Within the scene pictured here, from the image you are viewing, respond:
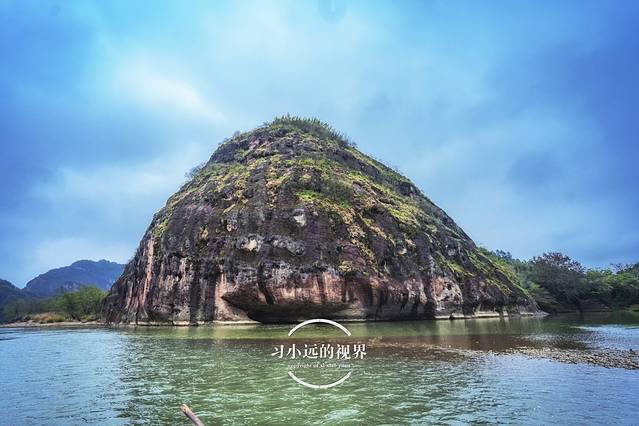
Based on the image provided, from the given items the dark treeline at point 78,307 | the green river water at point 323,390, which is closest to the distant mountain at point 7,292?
the dark treeline at point 78,307

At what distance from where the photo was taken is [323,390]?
12859mm

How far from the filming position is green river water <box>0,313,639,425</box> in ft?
33.4

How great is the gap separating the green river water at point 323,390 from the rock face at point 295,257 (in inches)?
909

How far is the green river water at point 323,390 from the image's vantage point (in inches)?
401

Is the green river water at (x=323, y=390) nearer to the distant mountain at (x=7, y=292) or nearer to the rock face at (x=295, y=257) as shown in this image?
the rock face at (x=295, y=257)

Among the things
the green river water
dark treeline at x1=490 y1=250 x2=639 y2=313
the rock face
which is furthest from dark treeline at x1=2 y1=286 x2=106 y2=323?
dark treeline at x1=490 y1=250 x2=639 y2=313

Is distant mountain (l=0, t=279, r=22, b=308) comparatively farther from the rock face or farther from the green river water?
the green river water

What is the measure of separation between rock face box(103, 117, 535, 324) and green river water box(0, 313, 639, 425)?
2308cm

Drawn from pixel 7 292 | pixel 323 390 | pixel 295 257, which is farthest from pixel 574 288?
pixel 7 292

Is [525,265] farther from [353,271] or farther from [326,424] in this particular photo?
[326,424]

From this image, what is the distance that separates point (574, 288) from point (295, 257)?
2477 inches

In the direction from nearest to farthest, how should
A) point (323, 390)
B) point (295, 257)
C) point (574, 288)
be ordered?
point (323, 390)
point (295, 257)
point (574, 288)

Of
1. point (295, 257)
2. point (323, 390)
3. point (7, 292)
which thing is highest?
point (295, 257)

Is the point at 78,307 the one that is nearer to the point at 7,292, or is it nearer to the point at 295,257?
the point at 295,257
